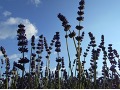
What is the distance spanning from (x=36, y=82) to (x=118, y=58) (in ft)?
20.8

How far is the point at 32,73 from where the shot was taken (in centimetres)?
A: 2014

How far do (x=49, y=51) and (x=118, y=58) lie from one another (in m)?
4.97

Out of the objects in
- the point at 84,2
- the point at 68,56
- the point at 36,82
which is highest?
the point at 84,2

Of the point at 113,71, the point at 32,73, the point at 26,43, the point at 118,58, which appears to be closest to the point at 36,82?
the point at 32,73

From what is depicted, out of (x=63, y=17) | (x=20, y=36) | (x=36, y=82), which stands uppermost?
(x=63, y=17)

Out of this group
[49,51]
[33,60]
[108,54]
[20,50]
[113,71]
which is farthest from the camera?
[49,51]

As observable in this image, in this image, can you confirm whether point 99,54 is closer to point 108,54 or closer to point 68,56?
point 108,54

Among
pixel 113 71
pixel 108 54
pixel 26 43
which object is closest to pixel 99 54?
pixel 108 54

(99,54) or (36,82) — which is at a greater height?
(99,54)

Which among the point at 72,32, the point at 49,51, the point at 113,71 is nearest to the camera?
the point at 72,32

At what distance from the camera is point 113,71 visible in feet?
60.0

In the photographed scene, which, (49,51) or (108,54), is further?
(49,51)

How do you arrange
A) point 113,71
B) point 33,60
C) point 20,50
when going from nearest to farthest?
point 20,50, point 113,71, point 33,60

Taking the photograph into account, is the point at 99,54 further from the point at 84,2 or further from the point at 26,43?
the point at 26,43
